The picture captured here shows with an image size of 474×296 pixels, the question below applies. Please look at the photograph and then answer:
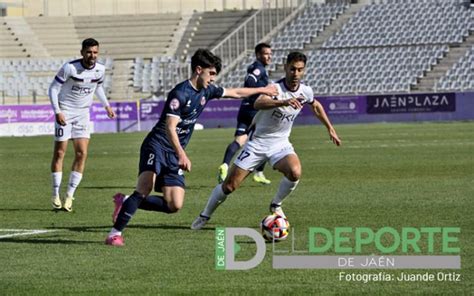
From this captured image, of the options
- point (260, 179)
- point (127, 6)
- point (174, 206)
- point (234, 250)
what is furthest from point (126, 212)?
point (127, 6)

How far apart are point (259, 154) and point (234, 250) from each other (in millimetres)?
2397

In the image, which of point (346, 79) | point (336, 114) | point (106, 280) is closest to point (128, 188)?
point (106, 280)

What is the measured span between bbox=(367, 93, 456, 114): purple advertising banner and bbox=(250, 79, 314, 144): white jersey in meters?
37.9

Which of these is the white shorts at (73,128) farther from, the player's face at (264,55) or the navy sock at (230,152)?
the navy sock at (230,152)

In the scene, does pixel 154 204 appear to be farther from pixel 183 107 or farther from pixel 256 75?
pixel 256 75

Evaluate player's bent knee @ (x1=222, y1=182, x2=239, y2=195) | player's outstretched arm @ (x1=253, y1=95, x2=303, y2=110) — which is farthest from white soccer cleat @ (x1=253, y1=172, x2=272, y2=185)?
player's outstretched arm @ (x1=253, y1=95, x2=303, y2=110)

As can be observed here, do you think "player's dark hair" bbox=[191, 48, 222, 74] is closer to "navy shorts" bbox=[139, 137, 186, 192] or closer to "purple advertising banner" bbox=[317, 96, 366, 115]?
"navy shorts" bbox=[139, 137, 186, 192]

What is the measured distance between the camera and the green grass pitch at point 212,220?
9547mm

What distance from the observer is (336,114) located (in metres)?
51.6

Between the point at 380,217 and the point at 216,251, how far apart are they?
3.61 m

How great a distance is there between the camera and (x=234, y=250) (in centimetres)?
1134

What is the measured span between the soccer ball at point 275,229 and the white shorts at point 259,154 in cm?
137

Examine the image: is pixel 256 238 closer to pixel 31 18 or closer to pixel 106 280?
pixel 106 280

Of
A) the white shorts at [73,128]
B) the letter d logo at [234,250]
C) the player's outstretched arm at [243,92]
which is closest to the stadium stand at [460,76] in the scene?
the white shorts at [73,128]
